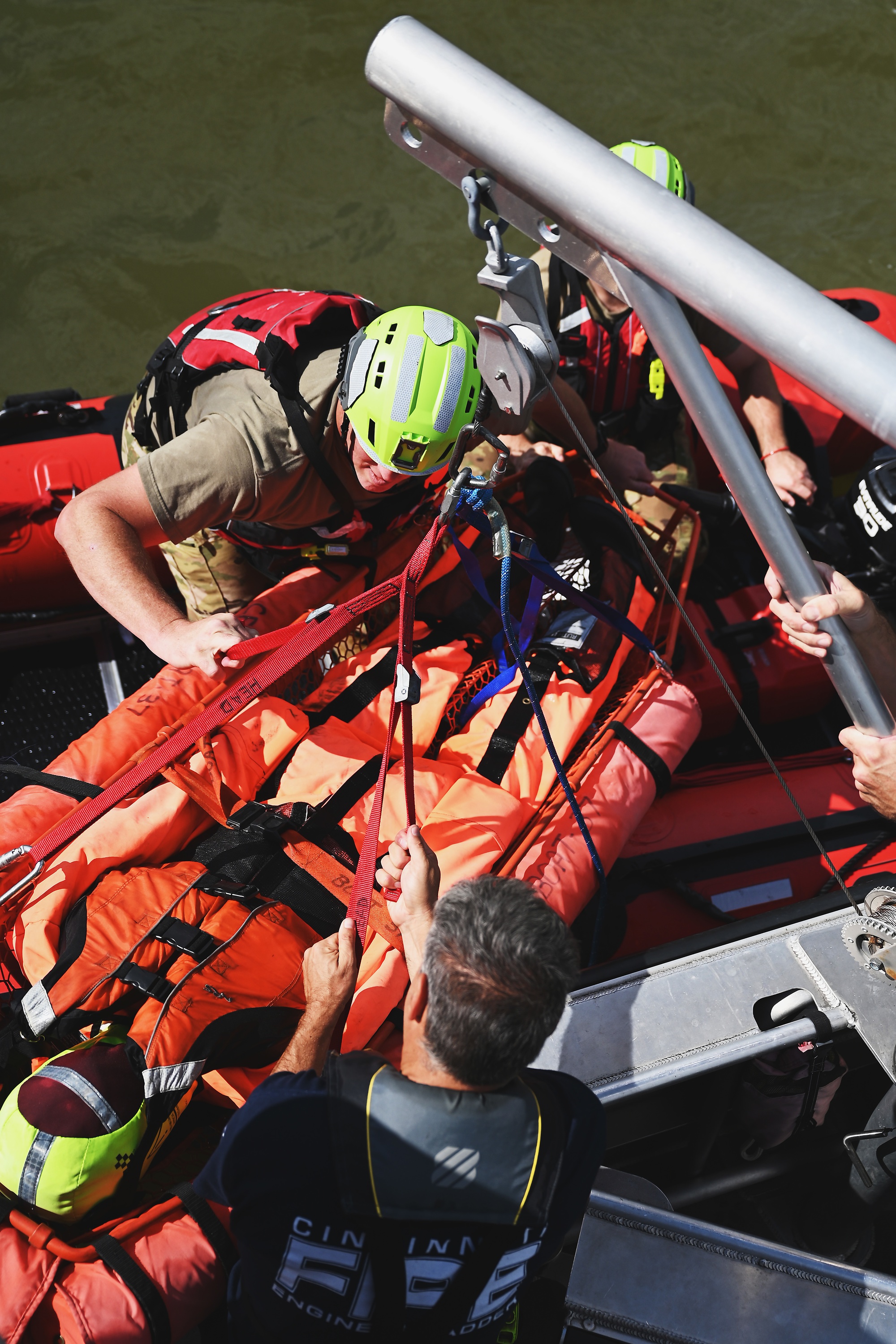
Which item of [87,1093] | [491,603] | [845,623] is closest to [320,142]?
[491,603]

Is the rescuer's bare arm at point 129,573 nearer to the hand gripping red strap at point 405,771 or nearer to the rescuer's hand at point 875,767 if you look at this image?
the hand gripping red strap at point 405,771

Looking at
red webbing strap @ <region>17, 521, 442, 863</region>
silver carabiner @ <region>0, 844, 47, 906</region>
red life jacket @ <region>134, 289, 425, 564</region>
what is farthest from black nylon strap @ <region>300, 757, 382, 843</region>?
red life jacket @ <region>134, 289, 425, 564</region>

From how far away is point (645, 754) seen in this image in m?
2.50

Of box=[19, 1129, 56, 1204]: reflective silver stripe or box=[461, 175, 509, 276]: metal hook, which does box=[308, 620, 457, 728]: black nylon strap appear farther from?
box=[461, 175, 509, 276]: metal hook

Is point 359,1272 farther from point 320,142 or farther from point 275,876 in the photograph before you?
point 320,142

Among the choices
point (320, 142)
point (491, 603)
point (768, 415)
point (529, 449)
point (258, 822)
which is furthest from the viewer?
point (320, 142)

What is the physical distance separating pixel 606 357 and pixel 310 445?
4.60ft

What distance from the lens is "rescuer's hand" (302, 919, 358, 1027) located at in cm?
170

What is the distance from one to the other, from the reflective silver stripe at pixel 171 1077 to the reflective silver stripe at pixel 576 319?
8.52 ft

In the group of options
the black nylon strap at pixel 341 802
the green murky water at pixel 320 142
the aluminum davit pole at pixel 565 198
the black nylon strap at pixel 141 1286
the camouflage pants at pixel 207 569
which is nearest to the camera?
the aluminum davit pole at pixel 565 198

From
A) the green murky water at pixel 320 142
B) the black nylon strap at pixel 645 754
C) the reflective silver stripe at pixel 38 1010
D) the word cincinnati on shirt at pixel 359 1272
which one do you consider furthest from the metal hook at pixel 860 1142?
the green murky water at pixel 320 142

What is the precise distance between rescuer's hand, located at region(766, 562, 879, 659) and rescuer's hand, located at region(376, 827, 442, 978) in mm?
745

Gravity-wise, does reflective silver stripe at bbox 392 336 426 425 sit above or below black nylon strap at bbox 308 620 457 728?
above

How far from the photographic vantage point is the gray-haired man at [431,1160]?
138 centimetres
